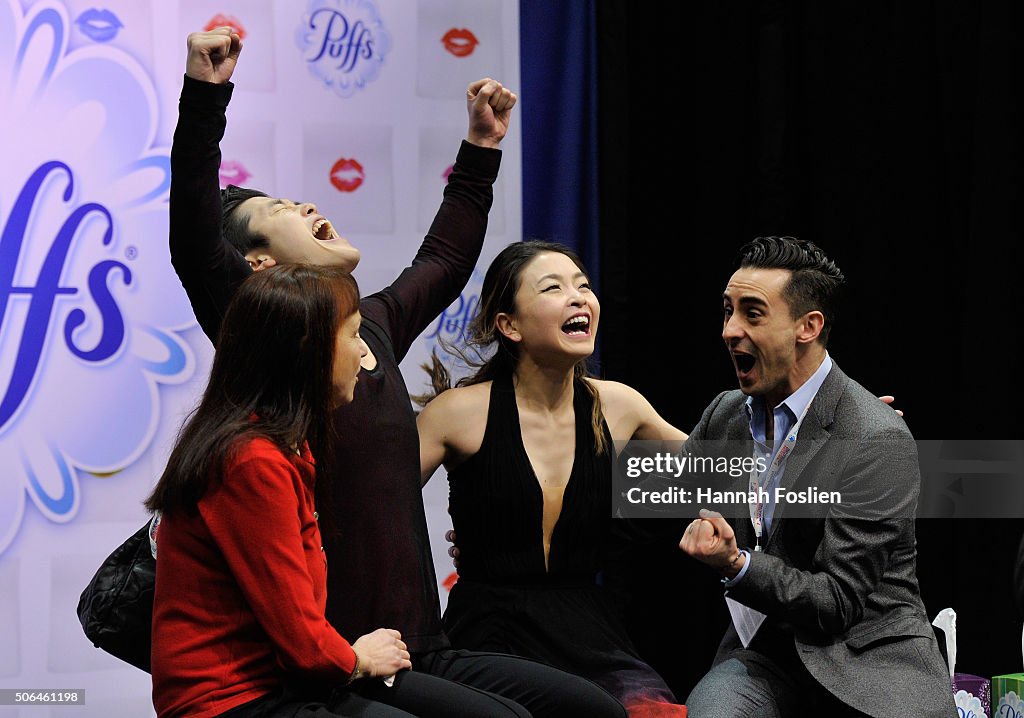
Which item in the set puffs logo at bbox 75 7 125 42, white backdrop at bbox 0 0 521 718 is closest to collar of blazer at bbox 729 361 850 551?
white backdrop at bbox 0 0 521 718

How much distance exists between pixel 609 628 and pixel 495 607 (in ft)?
0.89

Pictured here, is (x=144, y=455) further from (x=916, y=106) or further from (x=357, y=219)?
(x=916, y=106)

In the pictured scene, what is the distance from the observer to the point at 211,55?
2277mm

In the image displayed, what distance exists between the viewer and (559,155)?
4148 mm

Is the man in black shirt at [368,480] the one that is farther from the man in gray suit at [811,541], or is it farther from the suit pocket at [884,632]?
the suit pocket at [884,632]

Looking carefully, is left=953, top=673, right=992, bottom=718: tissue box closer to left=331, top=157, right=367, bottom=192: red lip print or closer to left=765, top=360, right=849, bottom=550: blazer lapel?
left=765, top=360, right=849, bottom=550: blazer lapel

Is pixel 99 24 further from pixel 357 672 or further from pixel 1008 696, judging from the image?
pixel 1008 696

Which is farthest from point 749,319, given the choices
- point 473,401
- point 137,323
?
point 137,323

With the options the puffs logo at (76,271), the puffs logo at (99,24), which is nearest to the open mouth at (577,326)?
the puffs logo at (76,271)

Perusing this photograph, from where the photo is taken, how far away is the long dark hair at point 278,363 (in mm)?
1968

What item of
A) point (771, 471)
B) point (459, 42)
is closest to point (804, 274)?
point (771, 471)

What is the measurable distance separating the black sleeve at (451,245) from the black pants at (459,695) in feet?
2.34

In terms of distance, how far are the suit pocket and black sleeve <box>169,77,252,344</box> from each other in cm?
154

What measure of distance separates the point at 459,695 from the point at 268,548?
1.71 ft
